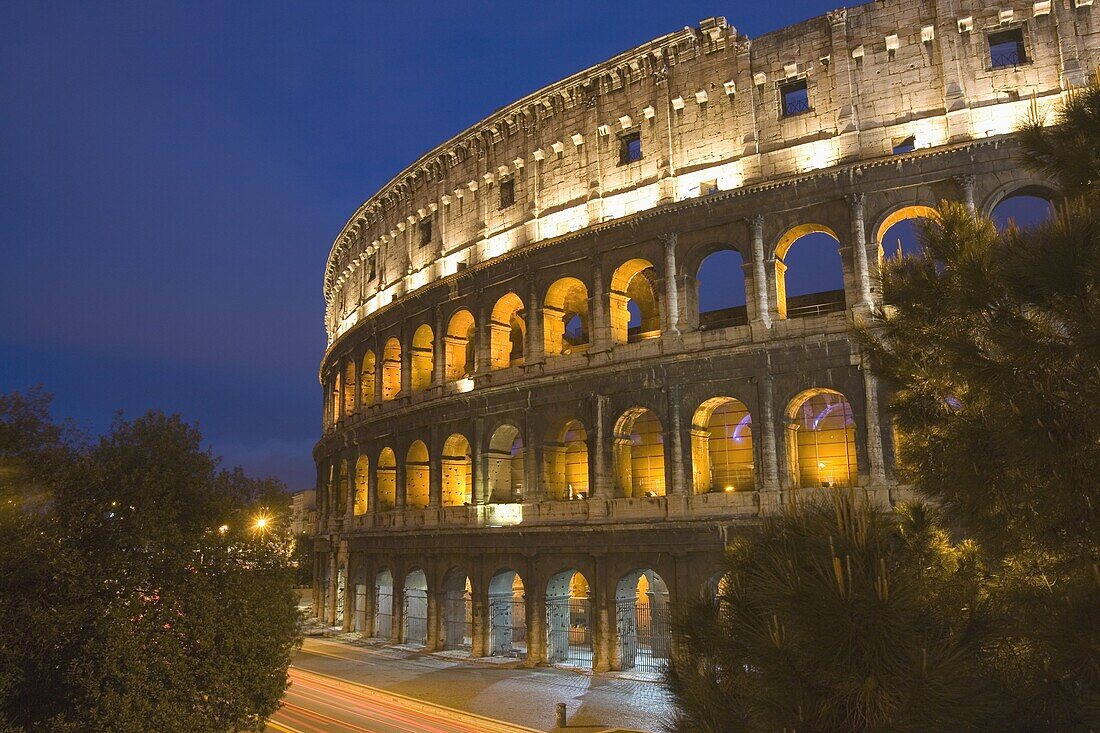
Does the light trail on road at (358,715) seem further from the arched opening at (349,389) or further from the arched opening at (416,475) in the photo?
the arched opening at (349,389)

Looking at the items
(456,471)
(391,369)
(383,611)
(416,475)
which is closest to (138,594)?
(456,471)

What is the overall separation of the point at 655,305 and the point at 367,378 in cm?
1363

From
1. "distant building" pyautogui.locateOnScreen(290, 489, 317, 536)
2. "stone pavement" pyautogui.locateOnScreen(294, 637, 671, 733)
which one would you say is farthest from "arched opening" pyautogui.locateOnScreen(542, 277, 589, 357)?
"distant building" pyautogui.locateOnScreen(290, 489, 317, 536)

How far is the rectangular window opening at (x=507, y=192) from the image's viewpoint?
26.7 m

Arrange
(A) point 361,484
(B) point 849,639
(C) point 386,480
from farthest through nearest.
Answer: (A) point 361,484 < (C) point 386,480 < (B) point 849,639

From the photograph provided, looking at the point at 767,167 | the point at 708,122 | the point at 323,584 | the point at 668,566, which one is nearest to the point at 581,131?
the point at 708,122

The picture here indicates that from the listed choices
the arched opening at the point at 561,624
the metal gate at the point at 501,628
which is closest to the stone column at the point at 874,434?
the arched opening at the point at 561,624

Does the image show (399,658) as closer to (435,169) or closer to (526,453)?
(526,453)

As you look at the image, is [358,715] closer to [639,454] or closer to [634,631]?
[634,631]

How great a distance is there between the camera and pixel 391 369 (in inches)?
1252

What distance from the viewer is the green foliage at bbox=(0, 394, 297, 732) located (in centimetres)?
1056

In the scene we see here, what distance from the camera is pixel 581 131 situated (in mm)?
24938

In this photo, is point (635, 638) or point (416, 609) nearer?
point (635, 638)

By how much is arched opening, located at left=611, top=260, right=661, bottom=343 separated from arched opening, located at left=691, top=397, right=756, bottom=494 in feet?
9.87
